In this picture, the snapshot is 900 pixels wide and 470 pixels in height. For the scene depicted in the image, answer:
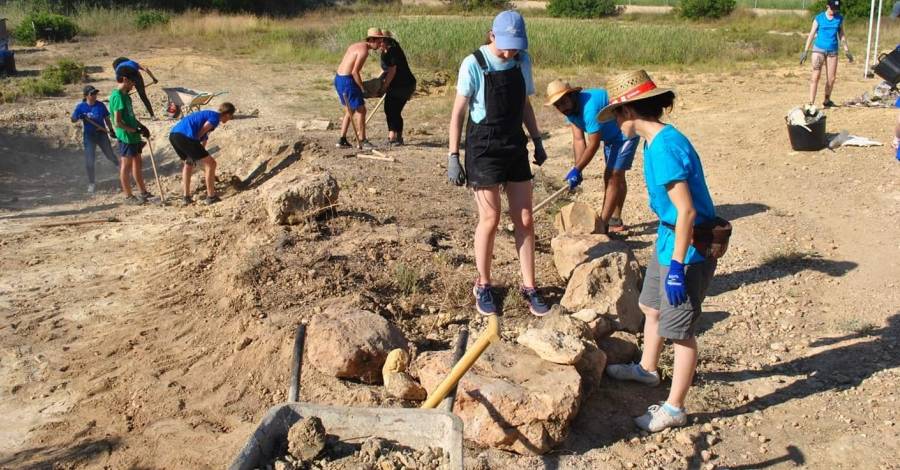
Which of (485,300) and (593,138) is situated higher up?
(593,138)

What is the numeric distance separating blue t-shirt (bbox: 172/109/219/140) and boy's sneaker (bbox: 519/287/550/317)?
515 cm

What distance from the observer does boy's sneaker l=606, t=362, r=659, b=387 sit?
439 cm

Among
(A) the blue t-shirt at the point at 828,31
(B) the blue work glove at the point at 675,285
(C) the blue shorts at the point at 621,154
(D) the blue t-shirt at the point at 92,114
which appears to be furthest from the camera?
(A) the blue t-shirt at the point at 828,31

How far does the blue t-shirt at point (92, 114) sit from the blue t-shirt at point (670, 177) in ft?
26.5

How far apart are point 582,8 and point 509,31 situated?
33420 millimetres

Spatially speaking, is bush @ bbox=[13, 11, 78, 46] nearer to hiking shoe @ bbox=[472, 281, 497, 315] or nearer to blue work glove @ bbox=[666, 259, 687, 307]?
hiking shoe @ bbox=[472, 281, 497, 315]

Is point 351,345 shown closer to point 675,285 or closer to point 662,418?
point 662,418

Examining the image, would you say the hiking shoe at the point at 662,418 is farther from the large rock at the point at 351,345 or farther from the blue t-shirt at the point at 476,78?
the blue t-shirt at the point at 476,78

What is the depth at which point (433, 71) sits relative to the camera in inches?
698

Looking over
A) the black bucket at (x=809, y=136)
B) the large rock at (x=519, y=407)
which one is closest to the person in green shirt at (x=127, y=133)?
the large rock at (x=519, y=407)

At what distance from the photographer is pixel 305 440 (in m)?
3.28

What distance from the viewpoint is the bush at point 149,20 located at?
2645cm

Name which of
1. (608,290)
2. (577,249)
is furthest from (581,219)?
(608,290)

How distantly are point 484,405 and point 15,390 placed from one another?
9.94 feet
